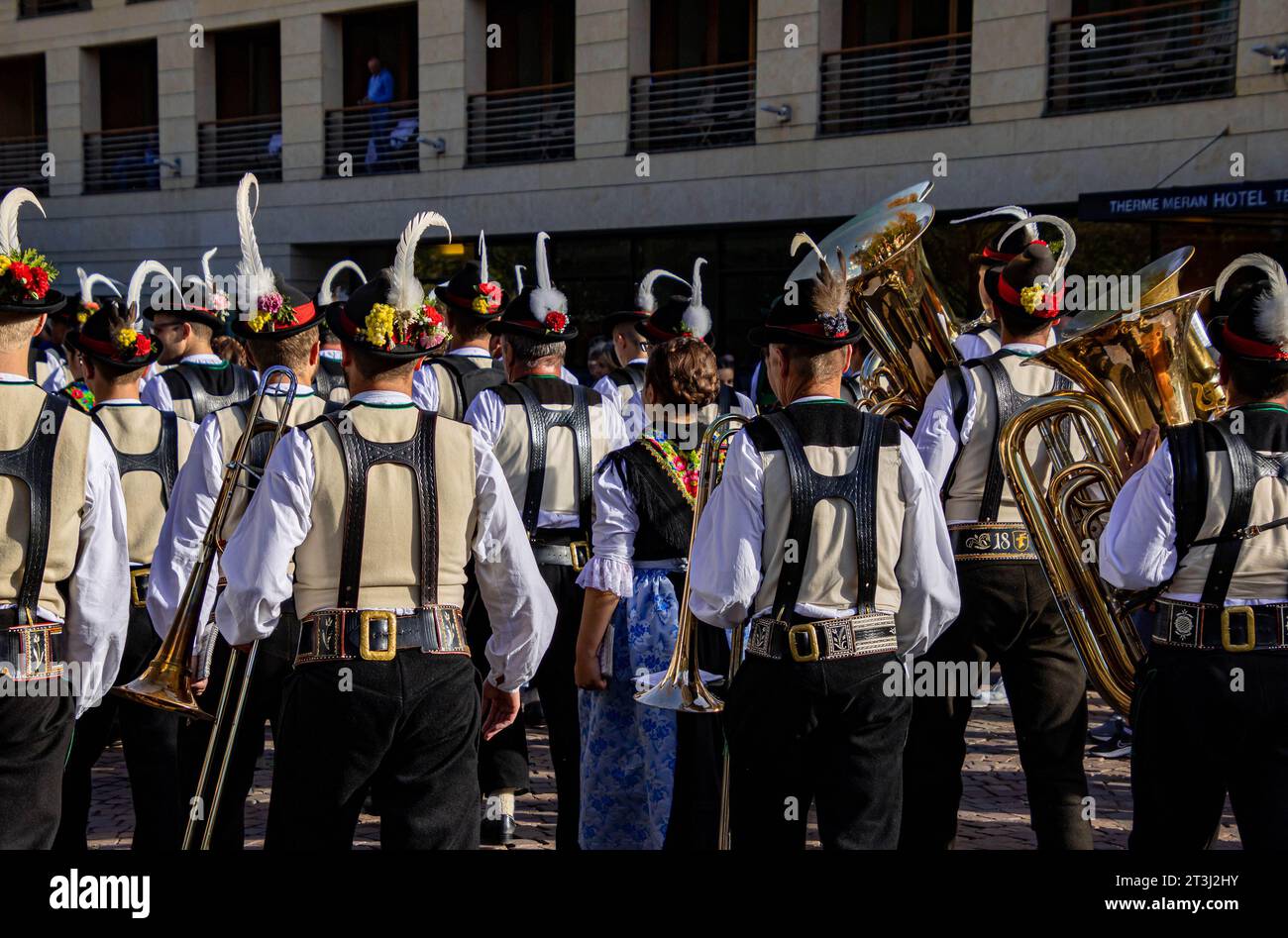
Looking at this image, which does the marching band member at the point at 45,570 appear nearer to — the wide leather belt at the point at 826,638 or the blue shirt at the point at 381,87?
the wide leather belt at the point at 826,638

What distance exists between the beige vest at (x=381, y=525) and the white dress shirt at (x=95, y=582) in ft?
1.85

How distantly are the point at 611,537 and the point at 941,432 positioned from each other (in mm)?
1277

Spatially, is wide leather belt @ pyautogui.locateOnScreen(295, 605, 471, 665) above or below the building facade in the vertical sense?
below

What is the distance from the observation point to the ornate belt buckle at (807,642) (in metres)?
3.89

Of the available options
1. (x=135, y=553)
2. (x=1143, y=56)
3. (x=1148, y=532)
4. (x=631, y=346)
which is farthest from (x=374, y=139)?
(x=1148, y=532)

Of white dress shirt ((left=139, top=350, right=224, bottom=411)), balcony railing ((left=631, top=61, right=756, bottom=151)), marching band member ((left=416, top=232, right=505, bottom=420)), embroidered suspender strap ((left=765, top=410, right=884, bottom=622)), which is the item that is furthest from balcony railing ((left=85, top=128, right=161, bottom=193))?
embroidered suspender strap ((left=765, top=410, right=884, bottom=622))

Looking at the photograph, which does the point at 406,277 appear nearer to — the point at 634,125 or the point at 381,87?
the point at 634,125

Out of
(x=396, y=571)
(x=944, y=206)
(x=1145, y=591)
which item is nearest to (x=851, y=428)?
(x=1145, y=591)

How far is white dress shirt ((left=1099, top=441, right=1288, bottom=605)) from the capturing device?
386 cm

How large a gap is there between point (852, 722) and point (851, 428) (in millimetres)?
803

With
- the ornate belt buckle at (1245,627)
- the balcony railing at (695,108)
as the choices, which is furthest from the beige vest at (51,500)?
the balcony railing at (695,108)

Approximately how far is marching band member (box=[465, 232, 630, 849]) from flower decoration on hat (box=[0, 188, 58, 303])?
198cm

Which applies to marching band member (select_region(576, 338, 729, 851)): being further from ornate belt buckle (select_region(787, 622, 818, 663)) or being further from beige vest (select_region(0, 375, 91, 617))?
beige vest (select_region(0, 375, 91, 617))
